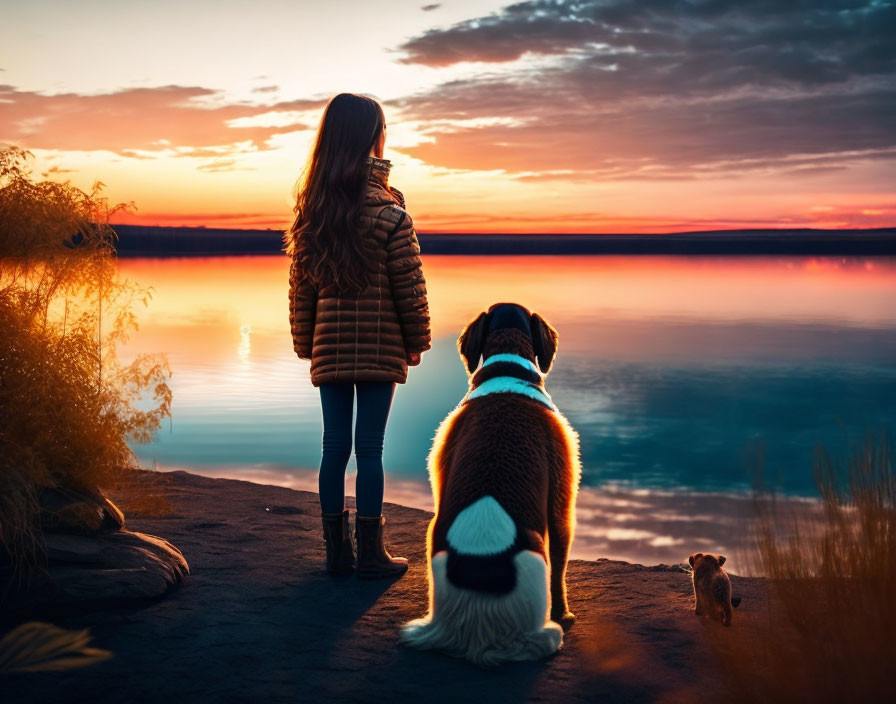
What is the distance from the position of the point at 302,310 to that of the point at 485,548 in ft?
7.41

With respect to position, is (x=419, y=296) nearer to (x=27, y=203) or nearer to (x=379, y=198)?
(x=379, y=198)

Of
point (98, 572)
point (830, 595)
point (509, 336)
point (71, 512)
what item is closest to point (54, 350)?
point (71, 512)

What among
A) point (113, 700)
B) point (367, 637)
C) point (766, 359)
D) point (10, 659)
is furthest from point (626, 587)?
point (766, 359)

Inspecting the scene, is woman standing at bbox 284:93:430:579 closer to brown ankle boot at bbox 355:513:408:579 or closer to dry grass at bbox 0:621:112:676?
brown ankle boot at bbox 355:513:408:579

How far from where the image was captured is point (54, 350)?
5.45m

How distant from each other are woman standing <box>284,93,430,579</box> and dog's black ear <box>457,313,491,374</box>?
331mm

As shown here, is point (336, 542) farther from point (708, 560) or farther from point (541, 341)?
point (708, 560)

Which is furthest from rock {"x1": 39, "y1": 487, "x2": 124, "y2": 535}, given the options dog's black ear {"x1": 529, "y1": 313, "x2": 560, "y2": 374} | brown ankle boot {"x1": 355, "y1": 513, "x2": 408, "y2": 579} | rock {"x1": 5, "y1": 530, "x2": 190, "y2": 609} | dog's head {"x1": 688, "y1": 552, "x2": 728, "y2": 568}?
dog's head {"x1": 688, "y1": 552, "x2": 728, "y2": 568}

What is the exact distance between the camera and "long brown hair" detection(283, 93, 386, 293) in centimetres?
500

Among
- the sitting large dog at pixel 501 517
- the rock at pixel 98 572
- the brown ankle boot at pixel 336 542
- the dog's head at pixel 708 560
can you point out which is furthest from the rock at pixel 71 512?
the dog's head at pixel 708 560

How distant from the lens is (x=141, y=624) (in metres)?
4.54

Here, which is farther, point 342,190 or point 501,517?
point 342,190

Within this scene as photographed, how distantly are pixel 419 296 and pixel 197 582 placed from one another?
7.74 ft

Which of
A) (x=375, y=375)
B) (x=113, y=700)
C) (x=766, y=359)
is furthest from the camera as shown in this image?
(x=766, y=359)
